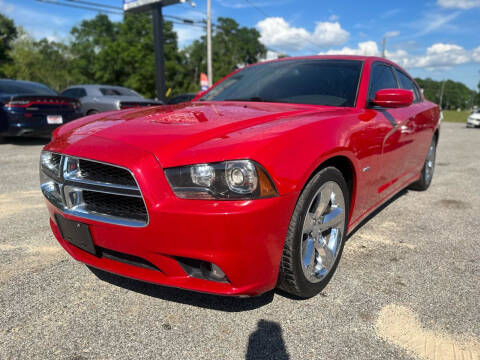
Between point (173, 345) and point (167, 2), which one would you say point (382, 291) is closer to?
point (173, 345)

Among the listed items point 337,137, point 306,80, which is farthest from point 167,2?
point 337,137

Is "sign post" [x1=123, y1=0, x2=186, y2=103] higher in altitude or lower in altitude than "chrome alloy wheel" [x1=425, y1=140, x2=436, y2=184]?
higher

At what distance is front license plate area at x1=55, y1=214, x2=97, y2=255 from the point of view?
1.86m

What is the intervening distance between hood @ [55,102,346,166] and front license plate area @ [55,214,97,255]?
0.47 meters

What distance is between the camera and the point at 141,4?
56.0 ft

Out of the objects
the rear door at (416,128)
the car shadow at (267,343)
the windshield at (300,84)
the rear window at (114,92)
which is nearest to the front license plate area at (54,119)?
the rear window at (114,92)

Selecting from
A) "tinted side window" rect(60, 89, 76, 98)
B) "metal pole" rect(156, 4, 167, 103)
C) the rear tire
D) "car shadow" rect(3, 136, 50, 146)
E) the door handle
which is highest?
"metal pole" rect(156, 4, 167, 103)

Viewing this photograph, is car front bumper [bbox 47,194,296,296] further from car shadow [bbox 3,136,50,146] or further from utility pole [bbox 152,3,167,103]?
utility pole [bbox 152,3,167,103]

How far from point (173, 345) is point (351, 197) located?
146 cm

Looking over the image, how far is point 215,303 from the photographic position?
2.09m

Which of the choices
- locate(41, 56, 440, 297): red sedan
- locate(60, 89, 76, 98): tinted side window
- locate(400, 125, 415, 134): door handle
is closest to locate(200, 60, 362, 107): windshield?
locate(41, 56, 440, 297): red sedan

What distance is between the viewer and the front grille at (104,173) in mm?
1729

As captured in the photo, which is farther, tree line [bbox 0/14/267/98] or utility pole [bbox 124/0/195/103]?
tree line [bbox 0/14/267/98]

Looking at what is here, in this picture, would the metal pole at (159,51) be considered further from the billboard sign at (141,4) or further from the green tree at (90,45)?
the green tree at (90,45)
